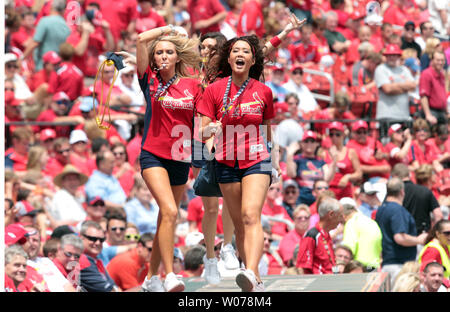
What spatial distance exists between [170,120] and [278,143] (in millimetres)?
5214

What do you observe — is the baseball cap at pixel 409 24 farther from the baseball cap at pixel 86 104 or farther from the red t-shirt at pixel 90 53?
the baseball cap at pixel 86 104

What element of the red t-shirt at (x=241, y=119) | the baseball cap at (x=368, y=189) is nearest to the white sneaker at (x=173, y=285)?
the red t-shirt at (x=241, y=119)

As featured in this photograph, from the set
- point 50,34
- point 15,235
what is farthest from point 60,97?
point 15,235

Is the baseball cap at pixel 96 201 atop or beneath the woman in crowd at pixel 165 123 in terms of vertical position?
beneath

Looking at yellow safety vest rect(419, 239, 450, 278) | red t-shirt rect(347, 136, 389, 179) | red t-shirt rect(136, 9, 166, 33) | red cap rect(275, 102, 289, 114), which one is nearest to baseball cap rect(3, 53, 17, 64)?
red t-shirt rect(136, 9, 166, 33)

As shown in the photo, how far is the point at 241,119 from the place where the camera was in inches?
359

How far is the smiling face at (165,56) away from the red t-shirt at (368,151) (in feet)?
20.8

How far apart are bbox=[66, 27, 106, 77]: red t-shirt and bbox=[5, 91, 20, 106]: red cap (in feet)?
4.34

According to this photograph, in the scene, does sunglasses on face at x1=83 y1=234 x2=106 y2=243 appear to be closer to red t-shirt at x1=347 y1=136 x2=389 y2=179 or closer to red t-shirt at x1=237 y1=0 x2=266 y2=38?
red t-shirt at x1=347 y1=136 x2=389 y2=179

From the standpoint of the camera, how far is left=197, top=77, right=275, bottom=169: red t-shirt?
915 centimetres

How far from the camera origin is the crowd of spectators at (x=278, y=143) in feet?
38.8

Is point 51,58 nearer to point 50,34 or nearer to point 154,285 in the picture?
point 50,34
